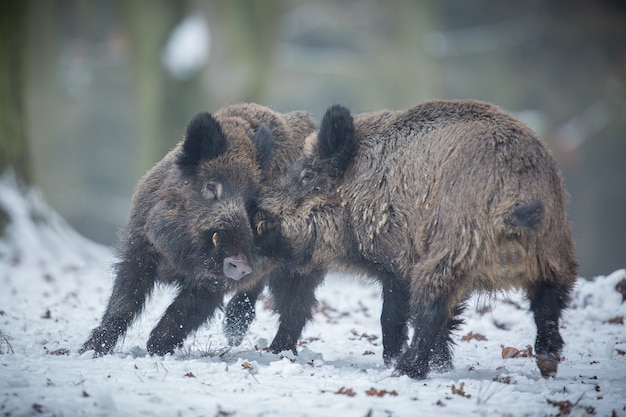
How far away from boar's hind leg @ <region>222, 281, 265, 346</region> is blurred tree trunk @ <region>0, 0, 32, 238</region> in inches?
192

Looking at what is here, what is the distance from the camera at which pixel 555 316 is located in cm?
571

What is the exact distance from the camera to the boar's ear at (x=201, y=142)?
634 cm

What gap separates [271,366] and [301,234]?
151cm

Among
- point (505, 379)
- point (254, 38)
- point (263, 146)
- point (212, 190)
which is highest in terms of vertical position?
point (254, 38)

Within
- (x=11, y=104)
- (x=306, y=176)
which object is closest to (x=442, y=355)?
(x=306, y=176)

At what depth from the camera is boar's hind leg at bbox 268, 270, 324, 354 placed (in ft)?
23.3

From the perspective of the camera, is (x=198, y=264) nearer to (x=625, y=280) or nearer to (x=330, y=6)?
(x=625, y=280)

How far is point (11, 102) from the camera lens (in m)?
11.4

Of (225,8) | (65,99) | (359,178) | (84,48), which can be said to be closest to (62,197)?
(65,99)

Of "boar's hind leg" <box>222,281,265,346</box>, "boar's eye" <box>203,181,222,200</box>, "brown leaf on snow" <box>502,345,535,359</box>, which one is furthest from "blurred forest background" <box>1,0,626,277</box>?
"brown leaf on snow" <box>502,345,535,359</box>

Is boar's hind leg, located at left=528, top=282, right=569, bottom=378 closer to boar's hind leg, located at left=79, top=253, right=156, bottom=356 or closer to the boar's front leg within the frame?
the boar's front leg

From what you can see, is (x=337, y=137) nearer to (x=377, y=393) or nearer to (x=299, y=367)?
(x=299, y=367)

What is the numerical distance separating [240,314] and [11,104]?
582cm

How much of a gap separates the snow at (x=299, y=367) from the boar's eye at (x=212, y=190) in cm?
116
